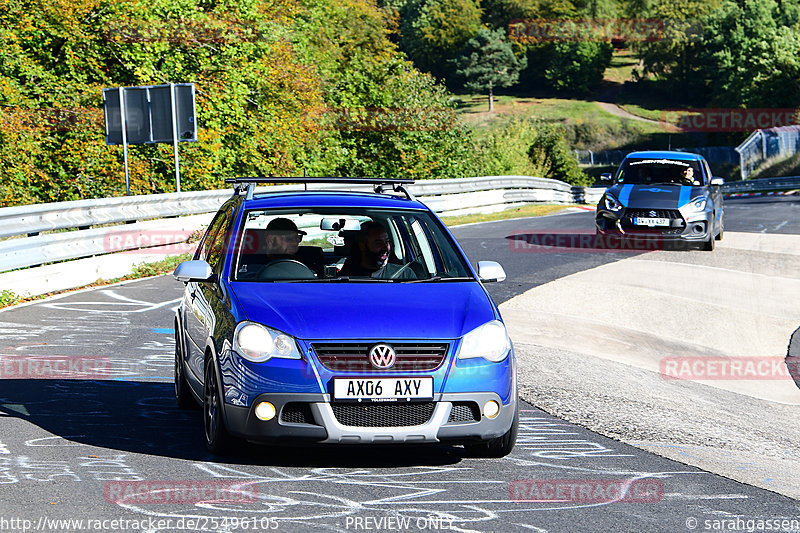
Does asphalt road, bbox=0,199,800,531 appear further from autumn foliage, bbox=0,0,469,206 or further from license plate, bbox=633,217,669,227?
autumn foliage, bbox=0,0,469,206

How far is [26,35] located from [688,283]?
2083cm

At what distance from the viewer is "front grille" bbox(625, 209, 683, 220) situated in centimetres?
1903

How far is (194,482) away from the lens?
5.64 m

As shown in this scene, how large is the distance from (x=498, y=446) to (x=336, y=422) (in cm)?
109

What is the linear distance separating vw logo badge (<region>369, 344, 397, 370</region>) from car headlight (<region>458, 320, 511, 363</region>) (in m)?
0.39

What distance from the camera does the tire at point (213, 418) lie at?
6.08 metres

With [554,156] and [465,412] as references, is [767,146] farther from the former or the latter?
[465,412]

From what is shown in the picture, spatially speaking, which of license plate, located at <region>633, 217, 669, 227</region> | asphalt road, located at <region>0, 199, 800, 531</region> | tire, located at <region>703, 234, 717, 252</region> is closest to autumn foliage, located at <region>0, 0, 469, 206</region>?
license plate, located at <region>633, 217, 669, 227</region>

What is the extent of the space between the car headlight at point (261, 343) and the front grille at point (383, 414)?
378 millimetres

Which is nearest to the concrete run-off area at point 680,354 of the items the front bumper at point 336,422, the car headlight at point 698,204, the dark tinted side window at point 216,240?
the car headlight at point 698,204

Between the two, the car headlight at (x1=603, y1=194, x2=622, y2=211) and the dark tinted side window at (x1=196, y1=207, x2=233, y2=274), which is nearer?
the dark tinted side window at (x1=196, y1=207, x2=233, y2=274)

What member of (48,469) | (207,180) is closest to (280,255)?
(48,469)

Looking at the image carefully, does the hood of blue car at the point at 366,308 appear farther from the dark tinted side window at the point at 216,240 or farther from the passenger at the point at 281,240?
the dark tinted side window at the point at 216,240

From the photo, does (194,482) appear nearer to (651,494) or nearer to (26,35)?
(651,494)
